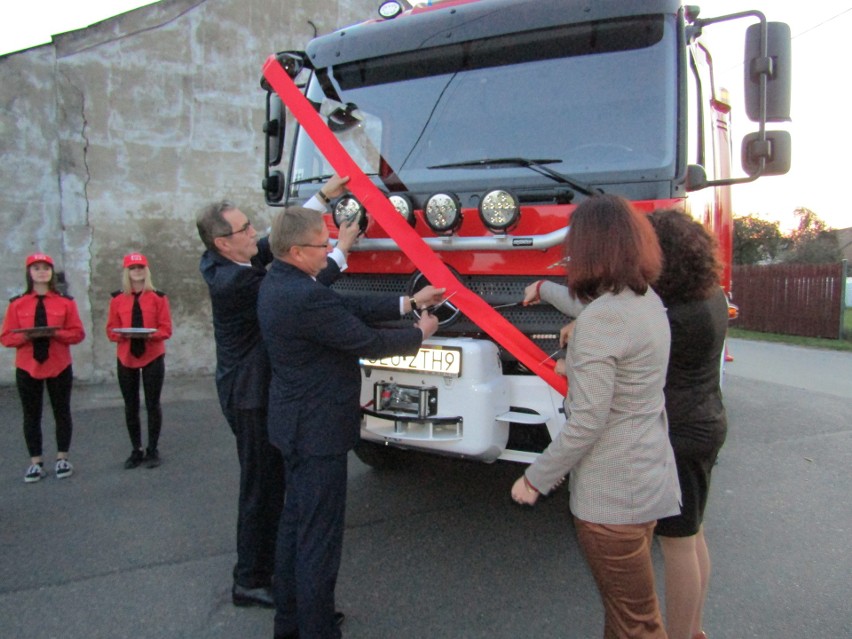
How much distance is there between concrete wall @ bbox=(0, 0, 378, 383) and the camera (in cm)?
793

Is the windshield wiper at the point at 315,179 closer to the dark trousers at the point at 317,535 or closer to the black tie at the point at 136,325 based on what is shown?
the dark trousers at the point at 317,535

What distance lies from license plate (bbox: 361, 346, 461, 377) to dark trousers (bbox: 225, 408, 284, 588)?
2.08 ft

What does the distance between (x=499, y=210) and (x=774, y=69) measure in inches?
62.1

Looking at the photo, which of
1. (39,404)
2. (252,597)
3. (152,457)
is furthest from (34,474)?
(252,597)

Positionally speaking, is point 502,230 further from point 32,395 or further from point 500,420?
point 32,395

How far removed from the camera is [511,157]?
3414 millimetres

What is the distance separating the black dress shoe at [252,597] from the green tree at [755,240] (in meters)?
34.6

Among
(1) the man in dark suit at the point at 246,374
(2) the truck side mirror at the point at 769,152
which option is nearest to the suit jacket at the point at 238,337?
(1) the man in dark suit at the point at 246,374

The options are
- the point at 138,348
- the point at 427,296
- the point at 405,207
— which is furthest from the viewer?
the point at 138,348

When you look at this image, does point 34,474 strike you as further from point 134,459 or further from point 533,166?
point 533,166

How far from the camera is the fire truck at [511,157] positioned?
3.17 metres

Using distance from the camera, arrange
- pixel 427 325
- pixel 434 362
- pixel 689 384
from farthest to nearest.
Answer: pixel 434 362, pixel 427 325, pixel 689 384

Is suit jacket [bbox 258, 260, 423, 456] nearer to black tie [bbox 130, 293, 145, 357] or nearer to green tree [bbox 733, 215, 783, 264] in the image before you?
black tie [bbox 130, 293, 145, 357]

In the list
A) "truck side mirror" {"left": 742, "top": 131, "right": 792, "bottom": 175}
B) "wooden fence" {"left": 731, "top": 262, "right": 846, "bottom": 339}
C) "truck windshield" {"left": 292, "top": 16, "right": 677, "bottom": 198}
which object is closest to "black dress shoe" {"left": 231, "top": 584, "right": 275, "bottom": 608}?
"truck windshield" {"left": 292, "top": 16, "right": 677, "bottom": 198}
